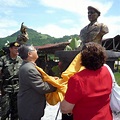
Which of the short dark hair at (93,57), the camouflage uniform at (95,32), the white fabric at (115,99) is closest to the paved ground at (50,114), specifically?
the camouflage uniform at (95,32)

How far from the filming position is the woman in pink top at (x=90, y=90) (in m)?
2.41

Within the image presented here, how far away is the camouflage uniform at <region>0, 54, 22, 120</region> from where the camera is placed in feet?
→ 15.9

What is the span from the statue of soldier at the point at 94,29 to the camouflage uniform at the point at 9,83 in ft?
4.73

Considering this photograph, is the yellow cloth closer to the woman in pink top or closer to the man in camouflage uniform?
the woman in pink top

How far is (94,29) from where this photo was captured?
4371 millimetres

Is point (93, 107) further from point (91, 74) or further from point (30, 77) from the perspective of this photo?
point (30, 77)

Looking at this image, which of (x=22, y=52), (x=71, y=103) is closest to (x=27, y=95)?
(x=22, y=52)

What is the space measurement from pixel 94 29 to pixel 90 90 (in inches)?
83.1

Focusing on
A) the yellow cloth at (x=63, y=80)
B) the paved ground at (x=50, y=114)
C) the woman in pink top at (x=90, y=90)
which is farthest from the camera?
the paved ground at (x=50, y=114)

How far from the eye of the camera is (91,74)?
8.18 ft

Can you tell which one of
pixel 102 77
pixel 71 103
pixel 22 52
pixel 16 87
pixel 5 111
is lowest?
pixel 5 111

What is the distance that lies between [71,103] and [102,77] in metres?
0.41

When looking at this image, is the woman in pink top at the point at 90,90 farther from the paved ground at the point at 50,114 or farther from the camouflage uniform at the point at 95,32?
the paved ground at the point at 50,114

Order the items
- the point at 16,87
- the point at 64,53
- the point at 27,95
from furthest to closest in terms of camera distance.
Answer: the point at 16,87
the point at 64,53
the point at 27,95
